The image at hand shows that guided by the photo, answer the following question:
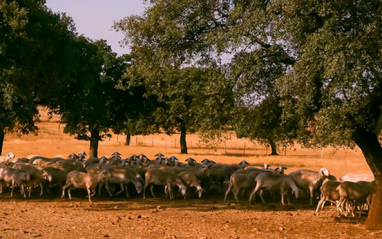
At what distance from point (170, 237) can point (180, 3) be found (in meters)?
7.26

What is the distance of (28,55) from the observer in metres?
21.2

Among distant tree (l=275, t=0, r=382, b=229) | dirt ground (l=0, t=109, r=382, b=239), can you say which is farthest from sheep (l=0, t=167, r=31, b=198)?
distant tree (l=275, t=0, r=382, b=229)

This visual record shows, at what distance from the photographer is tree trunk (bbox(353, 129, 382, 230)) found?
46.6 ft

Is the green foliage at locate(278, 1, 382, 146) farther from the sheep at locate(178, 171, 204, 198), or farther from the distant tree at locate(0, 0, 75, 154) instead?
the distant tree at locate(0, 0, 75, 154)

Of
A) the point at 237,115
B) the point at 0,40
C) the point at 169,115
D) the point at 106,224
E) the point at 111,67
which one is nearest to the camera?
the point at 106,224

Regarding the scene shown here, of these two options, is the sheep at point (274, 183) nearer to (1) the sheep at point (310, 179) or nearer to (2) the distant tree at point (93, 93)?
(1) the sheep at point (310, 179)

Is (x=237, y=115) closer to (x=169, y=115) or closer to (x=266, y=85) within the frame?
(x=266, y=85)

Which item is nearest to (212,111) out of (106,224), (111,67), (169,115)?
(106,224)

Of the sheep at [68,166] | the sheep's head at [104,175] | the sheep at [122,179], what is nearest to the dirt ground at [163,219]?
the sheep at [122,179]

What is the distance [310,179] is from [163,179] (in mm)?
6467

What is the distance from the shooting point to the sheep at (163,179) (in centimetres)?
2123

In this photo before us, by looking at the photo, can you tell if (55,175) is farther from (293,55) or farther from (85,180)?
(293,55)

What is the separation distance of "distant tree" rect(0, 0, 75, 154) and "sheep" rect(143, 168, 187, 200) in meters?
6.44

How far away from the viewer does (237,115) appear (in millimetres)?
15680
